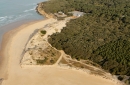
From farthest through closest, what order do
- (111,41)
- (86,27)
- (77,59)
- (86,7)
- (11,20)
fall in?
(86,7) < (11,20) < (86,27) < (111,41) < (77,59)

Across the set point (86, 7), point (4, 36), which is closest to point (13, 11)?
point (4, 36)

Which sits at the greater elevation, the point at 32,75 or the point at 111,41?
the point at 111,41

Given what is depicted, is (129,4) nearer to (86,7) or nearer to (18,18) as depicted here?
(86,7)

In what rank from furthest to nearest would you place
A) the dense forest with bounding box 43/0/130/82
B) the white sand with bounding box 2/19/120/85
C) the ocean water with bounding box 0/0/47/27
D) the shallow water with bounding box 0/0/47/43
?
the ocean water with bounding box 0/0/47/27 < the shallow water with bounding box 0/0/47/43 < the dense forest with bounding box 43/0/130/82 < the white sand with bounding box 2/19/120/85

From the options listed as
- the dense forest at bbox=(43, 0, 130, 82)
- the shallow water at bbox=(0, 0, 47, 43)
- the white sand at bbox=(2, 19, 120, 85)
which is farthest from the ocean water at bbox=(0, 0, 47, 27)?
the white sand at bbox=(2, 19, 120, 85)

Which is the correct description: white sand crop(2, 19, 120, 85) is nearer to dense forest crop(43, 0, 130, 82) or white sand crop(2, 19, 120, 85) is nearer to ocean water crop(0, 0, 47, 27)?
dense forest crop(43, 0, 130, 82)

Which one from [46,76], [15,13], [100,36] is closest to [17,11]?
[15,13]

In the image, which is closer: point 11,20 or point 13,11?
point 11,20
